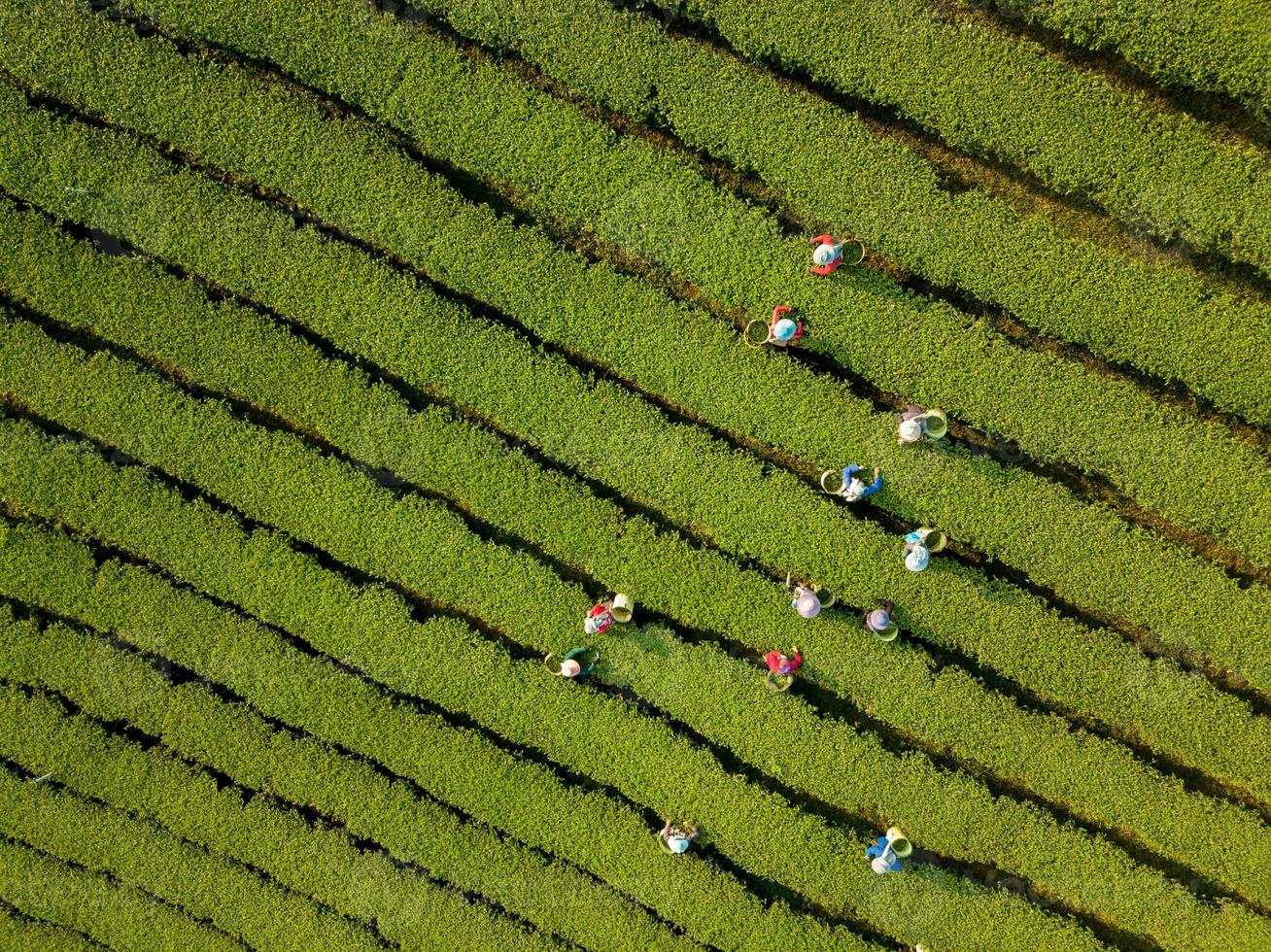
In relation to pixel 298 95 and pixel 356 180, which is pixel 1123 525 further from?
pixel 298 95

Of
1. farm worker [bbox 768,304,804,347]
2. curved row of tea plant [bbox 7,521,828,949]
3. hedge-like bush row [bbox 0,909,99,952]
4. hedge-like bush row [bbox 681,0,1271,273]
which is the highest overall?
hedge-like bush row [bbox 681,0,1271,273]

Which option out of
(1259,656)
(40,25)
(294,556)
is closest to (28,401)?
(294,556)

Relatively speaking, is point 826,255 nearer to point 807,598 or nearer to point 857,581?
point 857,581

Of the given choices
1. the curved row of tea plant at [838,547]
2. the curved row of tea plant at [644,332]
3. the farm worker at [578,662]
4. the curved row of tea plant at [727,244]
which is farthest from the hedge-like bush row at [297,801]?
the curved row of tea plant at [727,244]

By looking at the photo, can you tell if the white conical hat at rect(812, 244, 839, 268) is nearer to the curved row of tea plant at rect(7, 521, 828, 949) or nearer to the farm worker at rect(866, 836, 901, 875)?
the curved row of tea plant at rect(7, 521, 828, 949)

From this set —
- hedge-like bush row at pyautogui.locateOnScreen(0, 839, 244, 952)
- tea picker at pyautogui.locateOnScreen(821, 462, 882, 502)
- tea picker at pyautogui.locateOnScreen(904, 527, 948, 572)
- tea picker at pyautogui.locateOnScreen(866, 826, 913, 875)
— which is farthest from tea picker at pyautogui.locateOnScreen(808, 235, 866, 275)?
hedge-like bush row at pyautogui.locateOnScreen(0, 839, 244, 952)

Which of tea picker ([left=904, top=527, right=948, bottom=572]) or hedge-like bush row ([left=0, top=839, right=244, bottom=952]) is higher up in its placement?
tea picker ([left=904, top=527, right=948, bottom=572])
